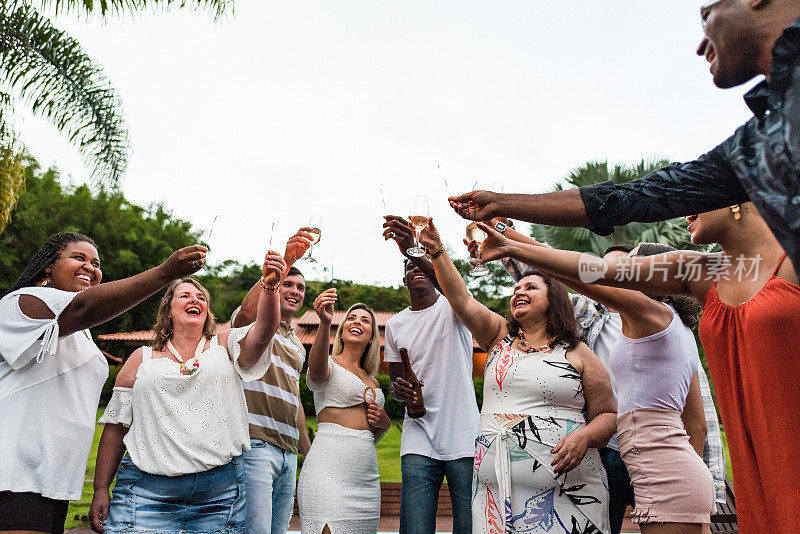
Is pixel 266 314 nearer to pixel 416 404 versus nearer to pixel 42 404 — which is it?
pixel 42 404

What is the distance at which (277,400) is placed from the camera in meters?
4.57

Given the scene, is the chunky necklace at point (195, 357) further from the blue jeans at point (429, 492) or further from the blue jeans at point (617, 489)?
the blue jeans at point (617, 489)

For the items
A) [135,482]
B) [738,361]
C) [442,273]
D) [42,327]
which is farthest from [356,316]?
[738,361]

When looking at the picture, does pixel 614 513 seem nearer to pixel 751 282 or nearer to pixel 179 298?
pixel 751 282

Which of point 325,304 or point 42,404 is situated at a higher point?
point 325,304

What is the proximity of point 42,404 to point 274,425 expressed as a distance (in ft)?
5.50

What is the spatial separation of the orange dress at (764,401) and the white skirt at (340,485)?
261cm

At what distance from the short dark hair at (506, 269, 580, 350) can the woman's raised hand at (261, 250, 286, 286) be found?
1.46 meters

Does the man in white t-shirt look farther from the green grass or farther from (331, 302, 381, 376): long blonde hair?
the green grass

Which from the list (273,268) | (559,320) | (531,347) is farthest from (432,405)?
(273,268)

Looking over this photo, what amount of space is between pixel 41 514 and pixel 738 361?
3.09 m

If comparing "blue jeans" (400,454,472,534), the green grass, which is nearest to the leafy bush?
the green grass

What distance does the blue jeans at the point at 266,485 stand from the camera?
4242mm

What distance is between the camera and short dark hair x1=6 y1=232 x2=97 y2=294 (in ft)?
11.1
